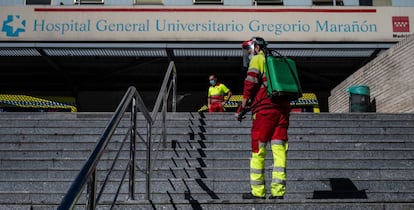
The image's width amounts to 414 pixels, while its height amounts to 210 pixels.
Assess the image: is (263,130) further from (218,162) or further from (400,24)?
(400,24)

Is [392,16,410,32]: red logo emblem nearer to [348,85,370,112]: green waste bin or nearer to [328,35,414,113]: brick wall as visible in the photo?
[328,35,414,113]: brick wall

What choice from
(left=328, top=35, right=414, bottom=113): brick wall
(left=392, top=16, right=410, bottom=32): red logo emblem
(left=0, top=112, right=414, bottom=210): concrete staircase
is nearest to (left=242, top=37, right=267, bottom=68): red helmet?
(left=0, top=112, right=414, bottom=210): concrete staircase

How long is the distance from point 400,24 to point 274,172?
14006mm

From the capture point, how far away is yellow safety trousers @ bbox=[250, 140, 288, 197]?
481cm

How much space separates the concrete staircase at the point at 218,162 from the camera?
192 inches

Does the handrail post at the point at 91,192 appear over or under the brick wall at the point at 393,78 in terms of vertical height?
under

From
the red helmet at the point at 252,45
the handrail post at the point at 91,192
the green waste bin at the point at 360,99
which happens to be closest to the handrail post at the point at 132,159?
the handrail post at the point at 91,192

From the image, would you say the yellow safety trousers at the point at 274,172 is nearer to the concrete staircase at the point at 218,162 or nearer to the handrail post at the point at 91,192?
the concrete staircase at the point at 218,162

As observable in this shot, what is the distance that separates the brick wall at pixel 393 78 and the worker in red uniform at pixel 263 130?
22.5 ft

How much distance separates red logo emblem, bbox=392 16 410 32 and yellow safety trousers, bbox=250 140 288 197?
13.6 m

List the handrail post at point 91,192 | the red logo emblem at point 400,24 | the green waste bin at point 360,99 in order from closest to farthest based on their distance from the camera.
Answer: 1. the handrail post at point 91,192
2. the green waste bin at point 360,99
3. the red logo emblem at point 400,24

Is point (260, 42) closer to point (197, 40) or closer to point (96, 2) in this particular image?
point (197, 40)

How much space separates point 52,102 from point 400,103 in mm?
11764

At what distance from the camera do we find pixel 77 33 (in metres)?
17.0
